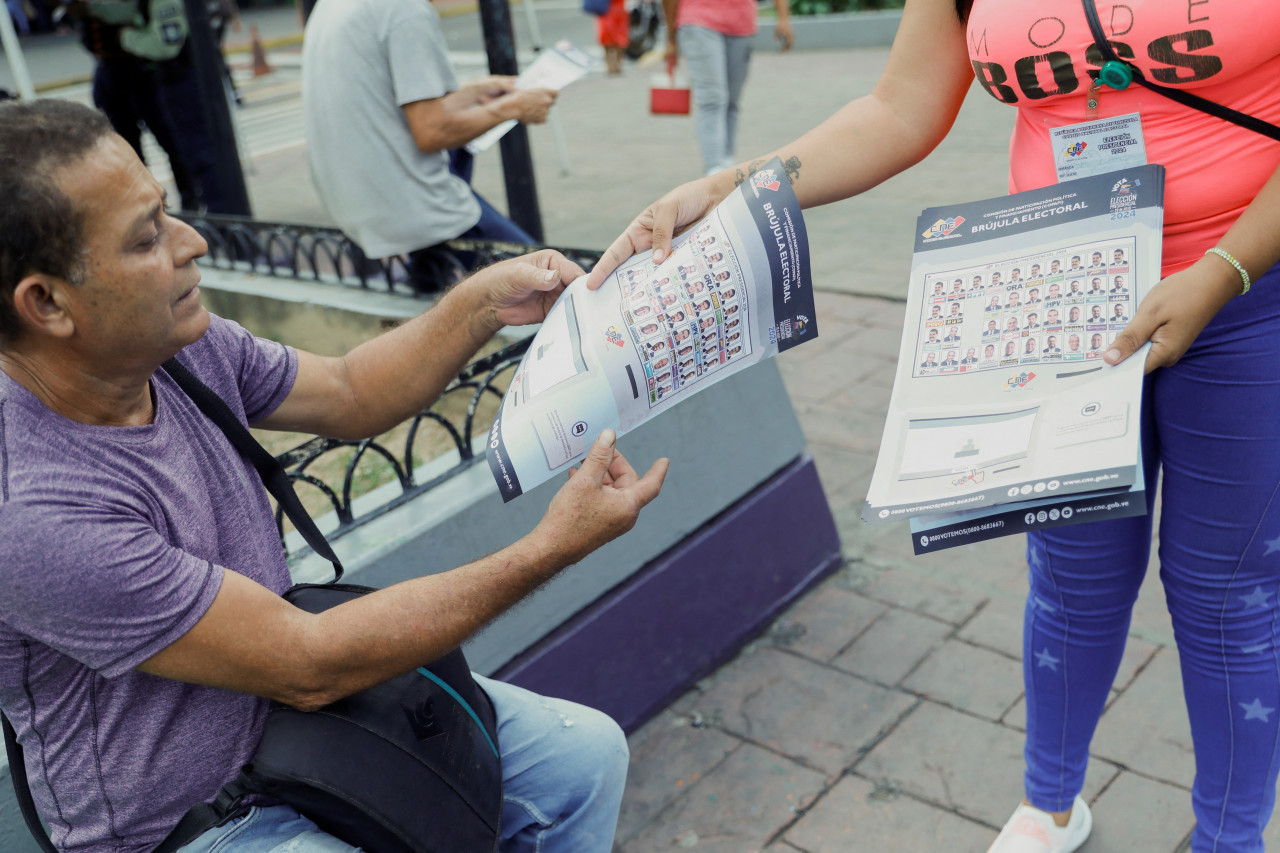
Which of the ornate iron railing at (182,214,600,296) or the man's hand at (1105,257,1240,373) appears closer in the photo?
the man's hand at (1105,257,1240,373)

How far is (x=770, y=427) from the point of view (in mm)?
3045

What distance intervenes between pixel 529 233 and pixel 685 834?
2698 mm

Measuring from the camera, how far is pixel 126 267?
1366 mm

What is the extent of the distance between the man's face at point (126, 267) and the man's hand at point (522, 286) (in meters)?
0.51

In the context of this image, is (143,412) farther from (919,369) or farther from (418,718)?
(919,369)

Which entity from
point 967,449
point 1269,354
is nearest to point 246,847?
point 967,449

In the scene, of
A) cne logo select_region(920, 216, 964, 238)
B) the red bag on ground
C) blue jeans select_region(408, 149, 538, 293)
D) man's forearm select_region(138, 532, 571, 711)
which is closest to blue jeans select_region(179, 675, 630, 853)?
man's forearm select_region(138, 532, 571, 711)

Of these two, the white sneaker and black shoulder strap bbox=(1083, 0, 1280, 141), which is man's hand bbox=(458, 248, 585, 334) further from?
the white sneaker

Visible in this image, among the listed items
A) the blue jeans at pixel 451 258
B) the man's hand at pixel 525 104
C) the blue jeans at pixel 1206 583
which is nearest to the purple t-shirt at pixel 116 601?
the blue jeans at pixel 1206 583

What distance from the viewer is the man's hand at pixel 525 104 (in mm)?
3584

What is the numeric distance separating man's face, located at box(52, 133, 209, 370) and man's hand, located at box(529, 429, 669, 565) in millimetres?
516

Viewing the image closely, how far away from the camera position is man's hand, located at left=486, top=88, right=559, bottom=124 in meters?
3.58

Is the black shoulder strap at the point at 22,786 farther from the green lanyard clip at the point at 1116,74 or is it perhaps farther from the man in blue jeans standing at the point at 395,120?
the man in blue jeans standing at the point at 395,120

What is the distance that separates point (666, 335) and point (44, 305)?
767 mm
